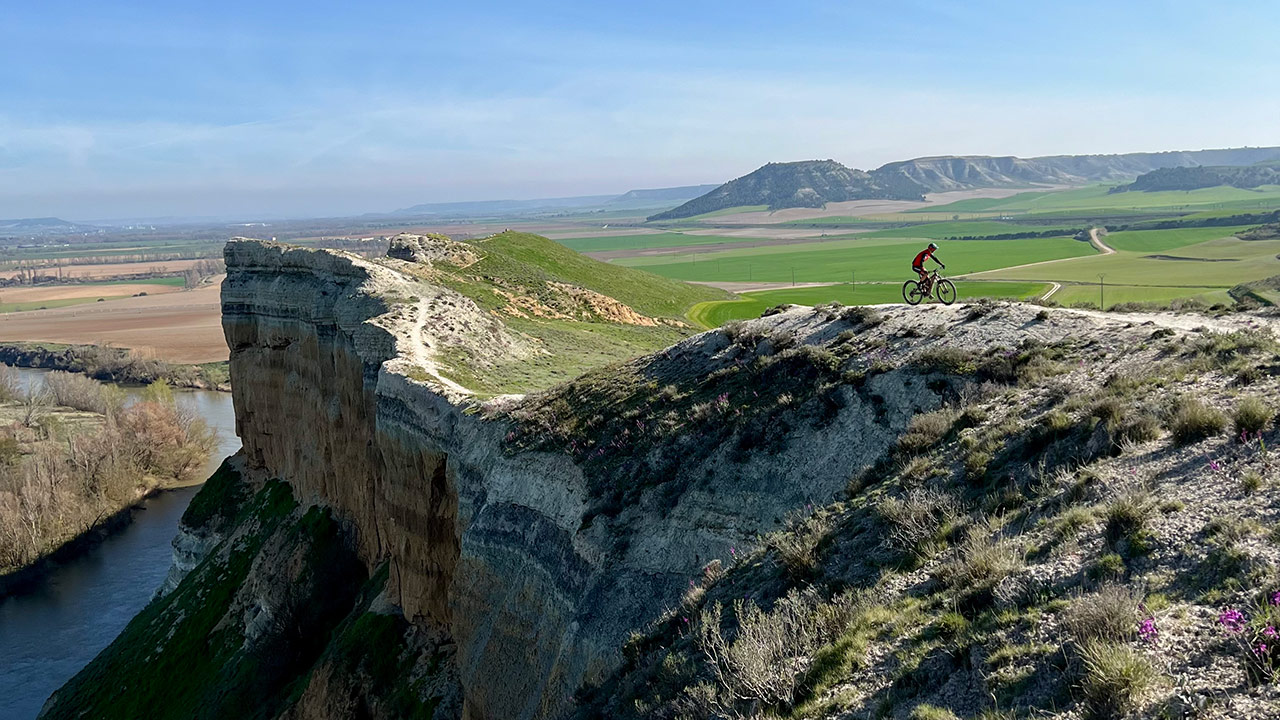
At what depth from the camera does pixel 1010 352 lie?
1739 cm

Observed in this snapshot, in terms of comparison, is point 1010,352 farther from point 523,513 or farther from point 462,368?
point 462,368

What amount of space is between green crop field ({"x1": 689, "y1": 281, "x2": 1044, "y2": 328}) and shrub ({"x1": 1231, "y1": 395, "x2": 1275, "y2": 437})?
1865 inches

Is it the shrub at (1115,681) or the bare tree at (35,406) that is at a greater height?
the shrub at (1115,681)

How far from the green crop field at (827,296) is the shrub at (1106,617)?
165 ft

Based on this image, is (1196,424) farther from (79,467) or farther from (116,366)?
(116,366)

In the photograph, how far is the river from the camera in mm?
39963

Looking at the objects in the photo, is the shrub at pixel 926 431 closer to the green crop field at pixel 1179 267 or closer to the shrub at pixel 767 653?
the shrub at pixel 767 653

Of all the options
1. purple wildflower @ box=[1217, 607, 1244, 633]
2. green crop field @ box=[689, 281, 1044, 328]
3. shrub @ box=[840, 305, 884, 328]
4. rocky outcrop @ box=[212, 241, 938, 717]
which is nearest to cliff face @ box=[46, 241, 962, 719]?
rocky outcrop @ box=[212, 241, 938, 717]

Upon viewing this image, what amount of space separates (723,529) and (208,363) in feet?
346

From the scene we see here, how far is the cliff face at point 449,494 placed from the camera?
17.6m

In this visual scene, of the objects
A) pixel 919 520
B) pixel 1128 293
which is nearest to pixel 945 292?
pixel 919 520

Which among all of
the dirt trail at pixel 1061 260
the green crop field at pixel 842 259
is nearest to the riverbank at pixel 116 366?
the green crop field at pixel 842 259

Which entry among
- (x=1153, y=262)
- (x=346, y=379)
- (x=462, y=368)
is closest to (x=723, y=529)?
(x=462, y=368)

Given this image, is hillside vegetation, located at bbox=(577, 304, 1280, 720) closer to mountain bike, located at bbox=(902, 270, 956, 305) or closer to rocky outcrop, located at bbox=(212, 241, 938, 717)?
rocky outcrop, located at bbox=(212, 241, 938, 717)
